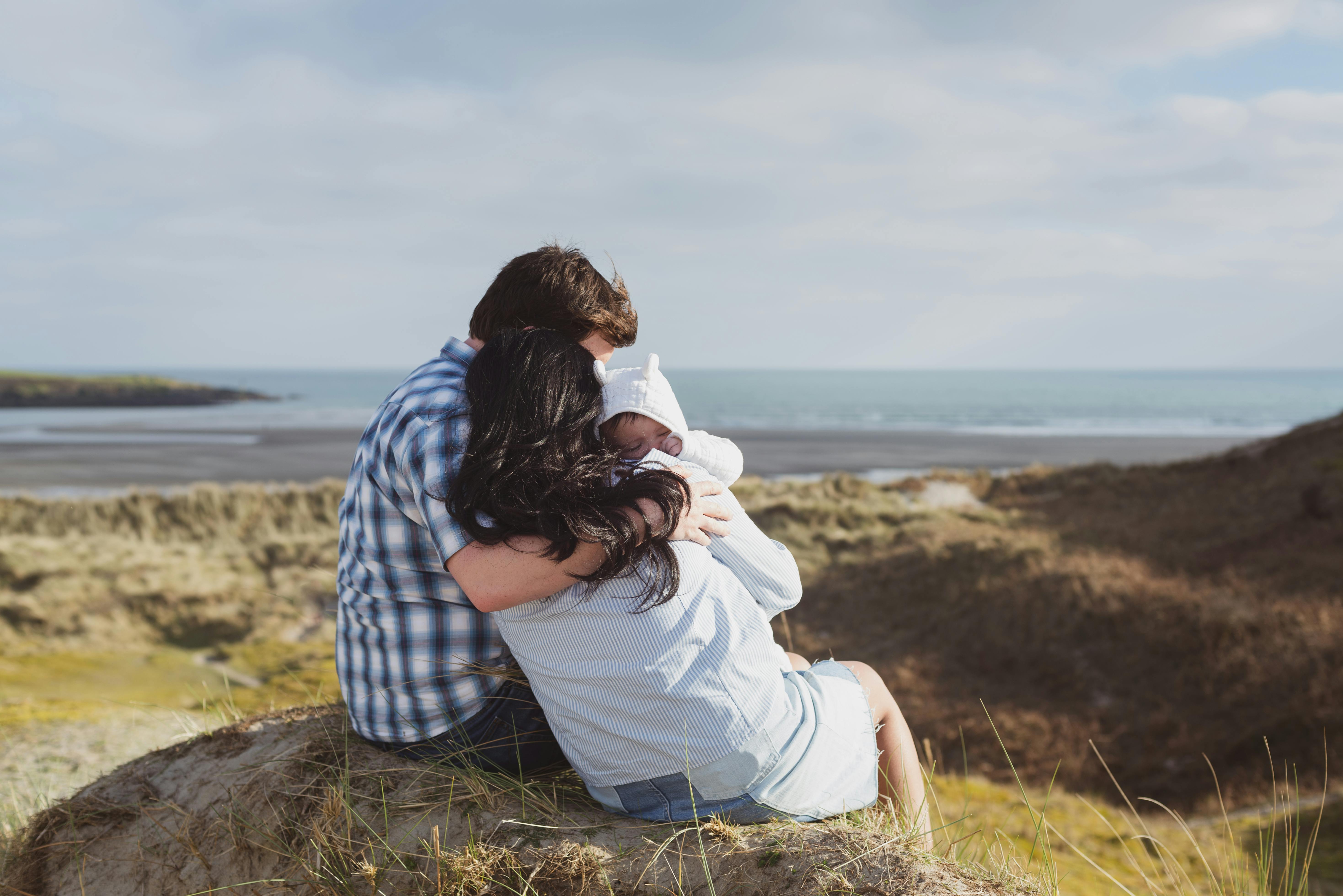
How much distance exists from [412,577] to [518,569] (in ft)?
1.66

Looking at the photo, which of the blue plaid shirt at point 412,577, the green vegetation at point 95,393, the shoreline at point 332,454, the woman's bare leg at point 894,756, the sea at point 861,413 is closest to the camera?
the blue plaid shirt at point 412,577

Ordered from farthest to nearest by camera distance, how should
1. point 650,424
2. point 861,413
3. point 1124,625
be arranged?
point 861,413
point 1124,625
point 650,424

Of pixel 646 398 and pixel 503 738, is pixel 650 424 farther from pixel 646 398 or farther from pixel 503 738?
pixel 503 738

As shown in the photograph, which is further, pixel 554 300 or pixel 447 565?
pixel 554 300

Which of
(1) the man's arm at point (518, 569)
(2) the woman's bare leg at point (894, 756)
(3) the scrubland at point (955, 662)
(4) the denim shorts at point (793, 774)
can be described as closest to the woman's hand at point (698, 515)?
(1) the man's arm at point (518, 569)

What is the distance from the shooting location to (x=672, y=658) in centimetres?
195

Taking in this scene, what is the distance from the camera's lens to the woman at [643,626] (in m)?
1.95

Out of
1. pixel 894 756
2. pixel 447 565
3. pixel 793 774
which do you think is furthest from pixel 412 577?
pixel 894 756

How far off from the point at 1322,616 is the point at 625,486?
10798mm

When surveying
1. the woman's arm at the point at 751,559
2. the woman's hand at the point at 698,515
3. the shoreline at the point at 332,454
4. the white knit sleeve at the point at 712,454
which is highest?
the white knit sleeve at the point at 712,454

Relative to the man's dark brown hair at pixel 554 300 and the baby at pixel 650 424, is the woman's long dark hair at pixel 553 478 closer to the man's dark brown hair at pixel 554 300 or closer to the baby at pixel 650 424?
the baby at pixel 650 424

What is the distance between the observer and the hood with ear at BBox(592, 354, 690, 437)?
216cm

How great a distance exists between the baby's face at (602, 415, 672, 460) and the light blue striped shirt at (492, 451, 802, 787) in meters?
0.06

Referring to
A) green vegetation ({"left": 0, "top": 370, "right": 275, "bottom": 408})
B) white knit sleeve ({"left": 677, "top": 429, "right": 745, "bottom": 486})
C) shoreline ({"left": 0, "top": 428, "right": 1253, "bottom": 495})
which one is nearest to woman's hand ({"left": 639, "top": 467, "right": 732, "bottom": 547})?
white knit sleeve ({"left": 677, "top": 429, "right": 745, "bottom": 486})
